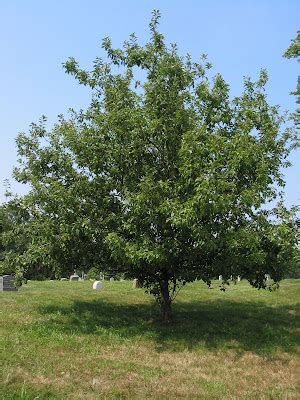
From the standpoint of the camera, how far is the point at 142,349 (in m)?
13.3

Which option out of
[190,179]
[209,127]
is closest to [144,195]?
[190,179]

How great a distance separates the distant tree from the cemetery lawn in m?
1.68

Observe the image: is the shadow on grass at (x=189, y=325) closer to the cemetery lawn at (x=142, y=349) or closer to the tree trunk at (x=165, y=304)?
the cemetery lawn at (x=142, y=349)

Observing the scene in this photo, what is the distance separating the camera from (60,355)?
12.1 meters

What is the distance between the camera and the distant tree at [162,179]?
13305 millimetres

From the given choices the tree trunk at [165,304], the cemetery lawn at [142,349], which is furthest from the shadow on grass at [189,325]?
the tree trunk at [165,304]

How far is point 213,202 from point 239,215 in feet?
7.05

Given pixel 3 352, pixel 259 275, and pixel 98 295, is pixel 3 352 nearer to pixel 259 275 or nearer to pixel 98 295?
pixel 259 275

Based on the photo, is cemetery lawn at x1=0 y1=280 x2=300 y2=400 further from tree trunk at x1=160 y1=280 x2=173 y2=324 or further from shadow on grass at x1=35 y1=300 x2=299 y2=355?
tree trunk at x1=160 y1=280 x2=173 y2=324

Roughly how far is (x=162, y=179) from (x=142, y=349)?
16.2 feet

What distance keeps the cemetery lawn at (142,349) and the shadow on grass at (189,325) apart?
0.03m

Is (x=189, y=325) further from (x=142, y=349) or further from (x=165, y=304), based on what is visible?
(x=142, y=349)

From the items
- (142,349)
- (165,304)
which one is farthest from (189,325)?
(142,349)

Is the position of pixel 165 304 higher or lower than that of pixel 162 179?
lower
